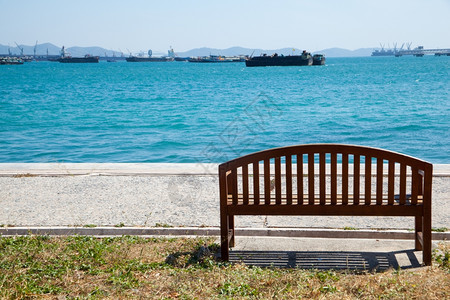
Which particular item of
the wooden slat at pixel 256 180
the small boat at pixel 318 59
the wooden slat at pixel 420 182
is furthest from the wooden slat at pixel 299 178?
the small boat at pixel 318 59

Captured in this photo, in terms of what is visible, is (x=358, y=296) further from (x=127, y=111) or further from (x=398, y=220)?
(x=127, y=111)

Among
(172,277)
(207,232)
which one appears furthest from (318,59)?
(172,277)

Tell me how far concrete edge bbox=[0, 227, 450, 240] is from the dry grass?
1.60 ft

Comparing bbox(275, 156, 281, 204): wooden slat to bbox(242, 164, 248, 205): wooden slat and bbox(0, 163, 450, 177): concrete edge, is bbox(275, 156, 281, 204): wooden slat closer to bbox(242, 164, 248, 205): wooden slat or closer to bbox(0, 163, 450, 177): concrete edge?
bbox(242, 164, 248, 205): wooden slat

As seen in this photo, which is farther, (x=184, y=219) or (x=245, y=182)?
(x=184, y=219)

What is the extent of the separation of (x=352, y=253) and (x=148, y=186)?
3.81 m

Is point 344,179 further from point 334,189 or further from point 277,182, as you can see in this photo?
point 277,182

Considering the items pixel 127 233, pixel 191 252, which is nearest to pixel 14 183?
pixel 127 233

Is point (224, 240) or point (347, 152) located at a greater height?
point (347, 152)

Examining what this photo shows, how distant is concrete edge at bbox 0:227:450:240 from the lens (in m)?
5.42

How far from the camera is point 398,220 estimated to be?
6.03m

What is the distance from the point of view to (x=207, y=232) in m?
5.60

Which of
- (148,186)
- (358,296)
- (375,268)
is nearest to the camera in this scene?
(358,296)

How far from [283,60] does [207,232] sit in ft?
369
